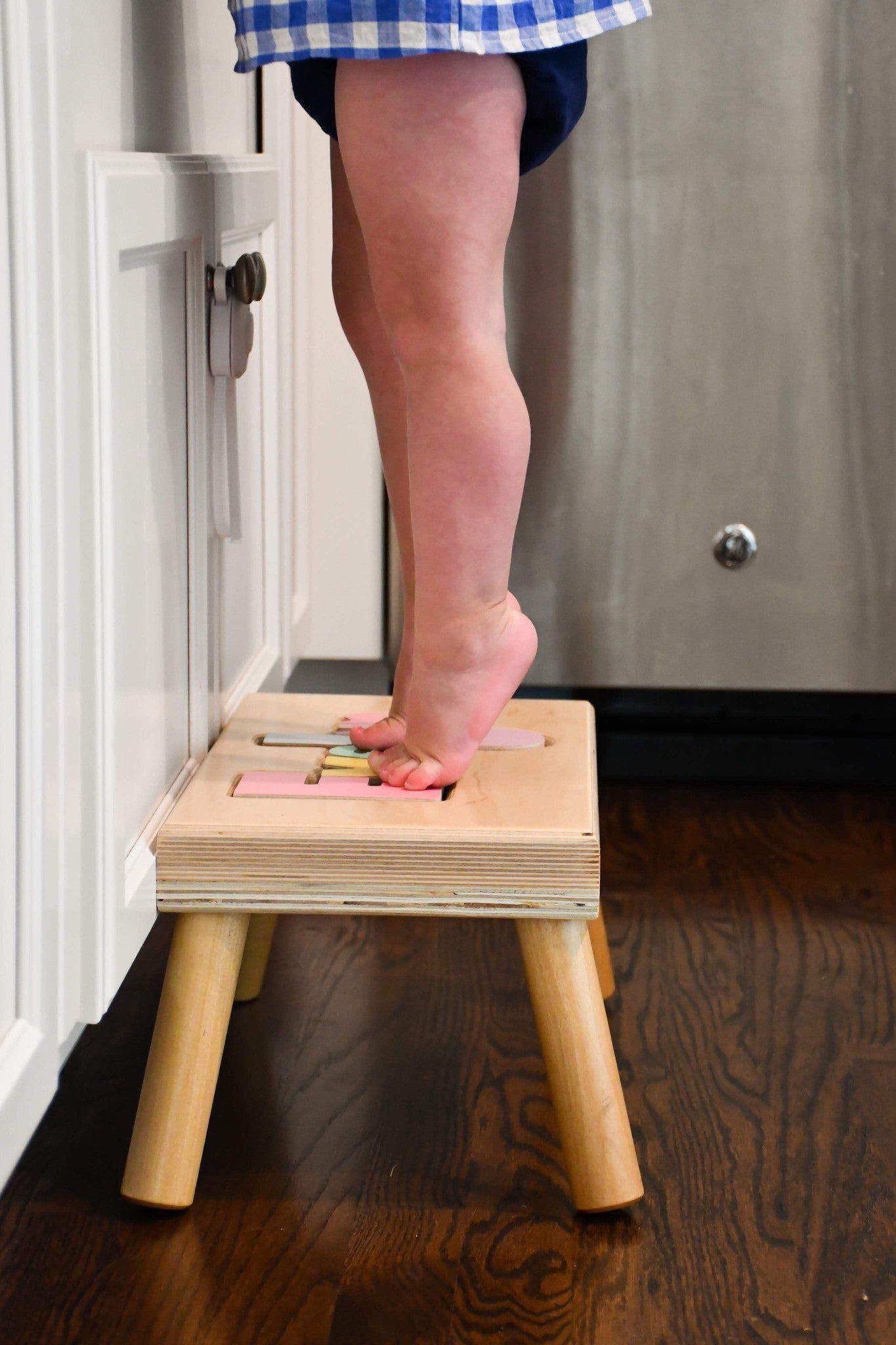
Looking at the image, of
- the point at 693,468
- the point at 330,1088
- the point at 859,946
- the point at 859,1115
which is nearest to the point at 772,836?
the point at 859,946

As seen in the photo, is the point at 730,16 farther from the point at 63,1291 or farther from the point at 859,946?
the point at 63,1291

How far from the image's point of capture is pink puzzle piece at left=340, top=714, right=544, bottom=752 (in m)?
0.91

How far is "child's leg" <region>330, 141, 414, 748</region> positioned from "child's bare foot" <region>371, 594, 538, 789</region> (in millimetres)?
76

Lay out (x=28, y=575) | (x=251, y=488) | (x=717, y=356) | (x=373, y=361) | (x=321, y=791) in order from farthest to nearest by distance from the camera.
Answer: (x=717, y=356) → (x=251, y=488) → (x=373, y=361) → (x=321, y=791) → (x=28, y=575)

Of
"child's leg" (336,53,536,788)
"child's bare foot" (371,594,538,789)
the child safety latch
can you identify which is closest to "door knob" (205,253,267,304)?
the child safety latch

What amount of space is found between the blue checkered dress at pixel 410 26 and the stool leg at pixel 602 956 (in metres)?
0.54

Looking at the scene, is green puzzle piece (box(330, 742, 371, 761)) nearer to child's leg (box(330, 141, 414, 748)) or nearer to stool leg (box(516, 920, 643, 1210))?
child's leg (box(330, 141, 414, 748))

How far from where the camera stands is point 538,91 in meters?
0.78

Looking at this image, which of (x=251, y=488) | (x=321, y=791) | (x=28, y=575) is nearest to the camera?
(x=28, y=575)

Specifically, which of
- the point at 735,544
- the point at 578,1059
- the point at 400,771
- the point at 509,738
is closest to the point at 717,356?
the point at 735,544

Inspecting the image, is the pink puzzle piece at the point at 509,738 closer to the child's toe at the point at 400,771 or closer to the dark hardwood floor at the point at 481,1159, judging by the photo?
the child's toe at the point at 400,771

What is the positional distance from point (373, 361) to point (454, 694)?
237 mm

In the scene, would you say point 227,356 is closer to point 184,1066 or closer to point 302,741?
point 302,741

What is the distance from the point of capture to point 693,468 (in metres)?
1.41
